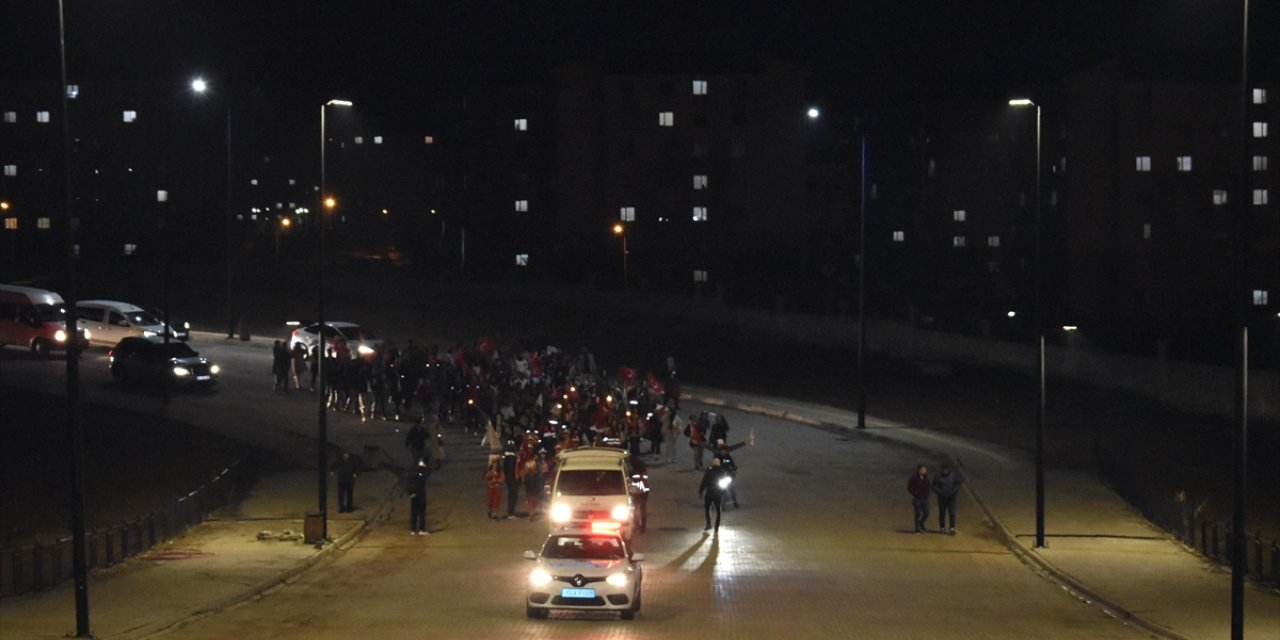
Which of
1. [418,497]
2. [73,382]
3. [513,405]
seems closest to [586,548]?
[73,382]

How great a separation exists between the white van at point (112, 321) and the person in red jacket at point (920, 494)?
3081 cm

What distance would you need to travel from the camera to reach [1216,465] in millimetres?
38062

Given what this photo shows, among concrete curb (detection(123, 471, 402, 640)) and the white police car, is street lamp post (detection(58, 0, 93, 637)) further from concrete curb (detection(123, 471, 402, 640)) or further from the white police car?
the white police car

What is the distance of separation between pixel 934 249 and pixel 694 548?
63.5m

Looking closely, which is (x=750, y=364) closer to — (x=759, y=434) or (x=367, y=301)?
(x=759, y=434)

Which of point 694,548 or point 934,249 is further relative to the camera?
point 934,249

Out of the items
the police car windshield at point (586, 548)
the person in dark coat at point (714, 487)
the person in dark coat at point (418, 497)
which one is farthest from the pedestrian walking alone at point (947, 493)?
the police car windshield at point (586, 548)

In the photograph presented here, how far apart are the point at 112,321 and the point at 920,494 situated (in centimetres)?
3287

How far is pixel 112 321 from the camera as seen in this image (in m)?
50.9

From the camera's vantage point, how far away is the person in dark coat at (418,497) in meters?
27.1

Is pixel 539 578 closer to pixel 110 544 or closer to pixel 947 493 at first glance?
pixel 110 544

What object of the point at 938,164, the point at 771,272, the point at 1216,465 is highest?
the point at 938,164

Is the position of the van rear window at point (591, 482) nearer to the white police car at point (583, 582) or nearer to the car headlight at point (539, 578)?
the white police car at point (583, 582)

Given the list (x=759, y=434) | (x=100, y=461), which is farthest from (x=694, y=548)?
(x=100, y=461)
